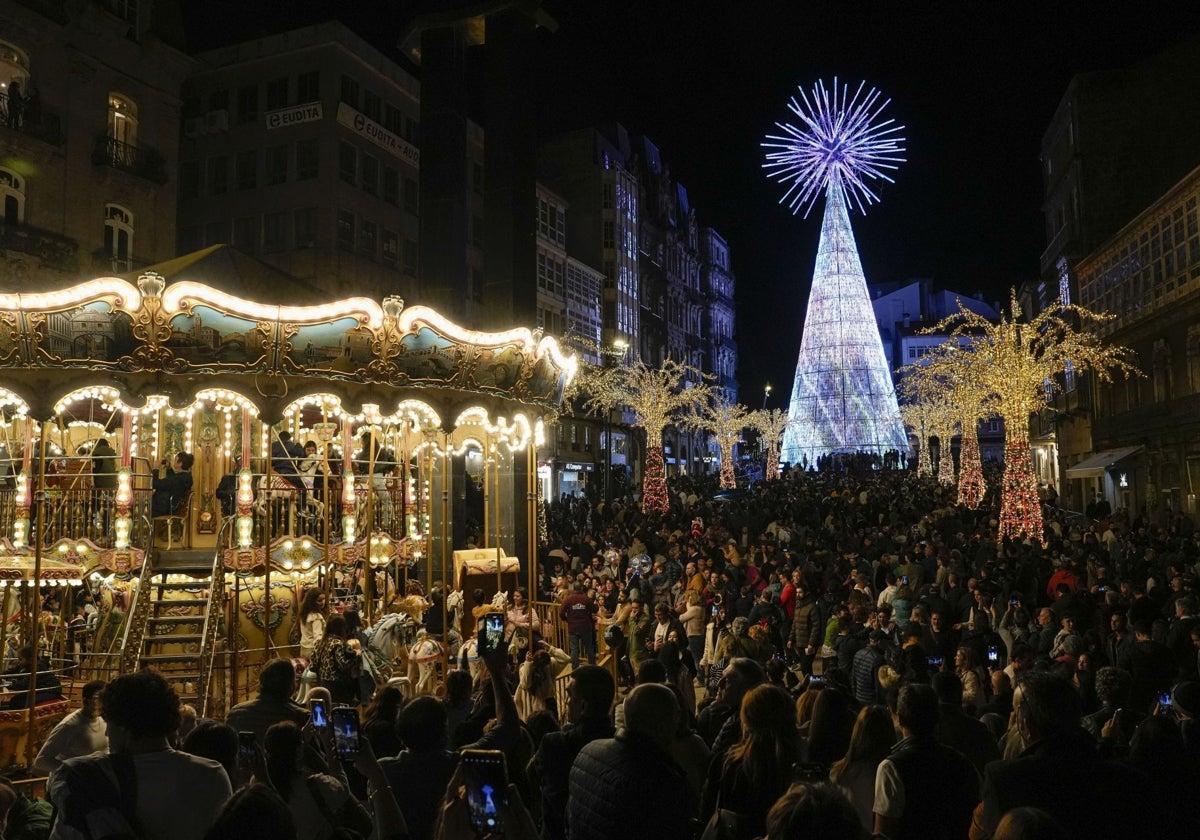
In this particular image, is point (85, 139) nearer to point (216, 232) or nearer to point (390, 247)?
point (216, 232)

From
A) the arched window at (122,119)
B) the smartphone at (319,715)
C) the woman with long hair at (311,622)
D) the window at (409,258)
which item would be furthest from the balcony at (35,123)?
the smartphone at (319,715)

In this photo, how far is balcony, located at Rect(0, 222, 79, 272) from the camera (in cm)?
2423

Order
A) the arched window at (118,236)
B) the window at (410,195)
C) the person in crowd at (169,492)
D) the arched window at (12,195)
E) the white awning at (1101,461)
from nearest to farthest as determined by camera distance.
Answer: the person in crowd at (169,492) < the arched window at (12,195) < the arched window at (118,236) < the white awning at (1101,461) < the window at (410,195)

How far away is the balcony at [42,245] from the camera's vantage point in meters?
24.2

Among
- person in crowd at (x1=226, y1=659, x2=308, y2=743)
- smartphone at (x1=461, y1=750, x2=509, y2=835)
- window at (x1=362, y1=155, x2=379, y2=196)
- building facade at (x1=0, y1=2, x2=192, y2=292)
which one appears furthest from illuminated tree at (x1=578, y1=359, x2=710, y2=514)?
smartphone at (x1=461, y1=750, x2=509, y2=835)

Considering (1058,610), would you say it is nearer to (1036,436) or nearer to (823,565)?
(823,565)

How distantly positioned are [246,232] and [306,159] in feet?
12.0

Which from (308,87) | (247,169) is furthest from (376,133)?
(247,169)

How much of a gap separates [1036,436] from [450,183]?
47.5m

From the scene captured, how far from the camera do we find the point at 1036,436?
186 ft

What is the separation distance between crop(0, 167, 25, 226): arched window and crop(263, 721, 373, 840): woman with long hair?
1014 inches

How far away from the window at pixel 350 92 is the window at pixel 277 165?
287 cm

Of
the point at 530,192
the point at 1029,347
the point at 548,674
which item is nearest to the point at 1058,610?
the point at 548,674

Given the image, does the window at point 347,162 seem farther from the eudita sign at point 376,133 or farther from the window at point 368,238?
the window at point 368,238
